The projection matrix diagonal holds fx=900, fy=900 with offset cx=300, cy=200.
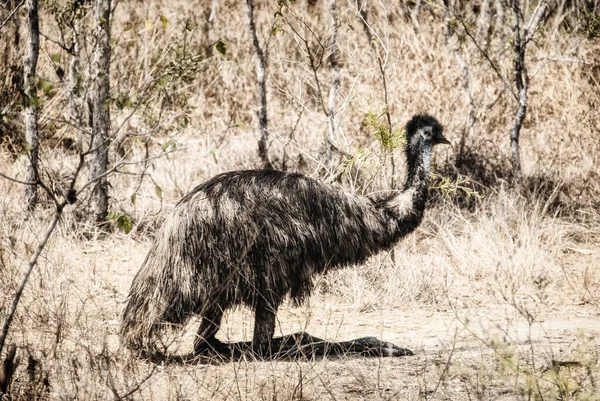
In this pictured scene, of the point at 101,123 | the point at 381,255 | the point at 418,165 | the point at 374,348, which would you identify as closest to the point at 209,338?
the point at 374,348

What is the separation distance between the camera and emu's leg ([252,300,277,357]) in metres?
4.86

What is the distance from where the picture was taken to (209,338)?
4961mm

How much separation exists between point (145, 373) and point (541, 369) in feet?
6.37

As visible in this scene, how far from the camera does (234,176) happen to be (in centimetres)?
492

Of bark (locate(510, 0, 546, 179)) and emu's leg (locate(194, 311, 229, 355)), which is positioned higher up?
bark (locate(510, 0, 546, 179))

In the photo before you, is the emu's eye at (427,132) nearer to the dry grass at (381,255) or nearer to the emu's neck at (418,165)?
the emu's neck at (418,165)

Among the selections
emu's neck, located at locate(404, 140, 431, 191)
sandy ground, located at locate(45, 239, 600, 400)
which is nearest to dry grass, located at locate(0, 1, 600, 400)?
sandy ground, located at locate(45, 239, 600, 400)

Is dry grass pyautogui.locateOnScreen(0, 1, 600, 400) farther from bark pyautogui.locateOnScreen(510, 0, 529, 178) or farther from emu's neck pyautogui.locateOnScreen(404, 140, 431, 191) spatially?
emu's neck pyautogui.locateOnScreen(404, 140, 431, 191)

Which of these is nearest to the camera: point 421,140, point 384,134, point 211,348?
point 211,348

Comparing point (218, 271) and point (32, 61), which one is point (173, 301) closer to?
point (218, 271)

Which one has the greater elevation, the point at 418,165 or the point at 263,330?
the point at 418,165

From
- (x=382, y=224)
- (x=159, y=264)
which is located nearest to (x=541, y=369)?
(x=382, y=224)

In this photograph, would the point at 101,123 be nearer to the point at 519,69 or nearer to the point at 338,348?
the point at 338,348

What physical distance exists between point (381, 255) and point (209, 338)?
223 centimetres
